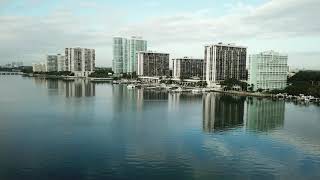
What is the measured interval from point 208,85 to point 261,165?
71.5 ft

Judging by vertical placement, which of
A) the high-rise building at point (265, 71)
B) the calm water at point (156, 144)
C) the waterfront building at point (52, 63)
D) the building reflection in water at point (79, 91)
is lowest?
the calm water at point (156, 144)

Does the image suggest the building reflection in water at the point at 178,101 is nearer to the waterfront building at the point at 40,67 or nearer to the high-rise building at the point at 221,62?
the high-rise building at the point at 221,62

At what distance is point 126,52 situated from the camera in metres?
46.1

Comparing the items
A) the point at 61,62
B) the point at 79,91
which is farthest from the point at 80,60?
the point at 79,91

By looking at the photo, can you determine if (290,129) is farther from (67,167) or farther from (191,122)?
(67,167)

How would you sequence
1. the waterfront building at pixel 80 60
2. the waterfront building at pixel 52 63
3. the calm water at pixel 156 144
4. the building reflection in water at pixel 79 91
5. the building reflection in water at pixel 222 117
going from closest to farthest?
the calm water at pixel 156 144
the building reflection in water at pixel 222 117
the building reflection in water at pixel 79 91
the waterfront building at pixel 80 60
the waterfront building at pixel 52 63

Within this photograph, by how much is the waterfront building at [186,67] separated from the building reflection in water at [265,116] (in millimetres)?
19375

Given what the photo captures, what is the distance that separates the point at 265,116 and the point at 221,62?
51.4 feet

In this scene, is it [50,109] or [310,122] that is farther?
[50,109]

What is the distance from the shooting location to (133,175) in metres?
6.47

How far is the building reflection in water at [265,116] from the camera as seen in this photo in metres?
11.9

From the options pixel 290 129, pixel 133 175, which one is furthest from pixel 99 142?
pixel 290 129

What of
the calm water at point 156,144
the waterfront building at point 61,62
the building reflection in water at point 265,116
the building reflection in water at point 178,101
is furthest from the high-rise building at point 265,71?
the waterfront building at point 61,62

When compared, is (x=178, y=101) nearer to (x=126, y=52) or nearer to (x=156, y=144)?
(x=156, y=144)
